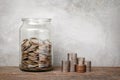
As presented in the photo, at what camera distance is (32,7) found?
1.33 meters

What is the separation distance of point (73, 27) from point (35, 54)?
0.31m

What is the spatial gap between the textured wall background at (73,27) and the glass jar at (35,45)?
0.11 metres

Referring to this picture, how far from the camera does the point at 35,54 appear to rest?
1.14 meters

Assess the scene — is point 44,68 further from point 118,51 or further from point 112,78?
point 118,51

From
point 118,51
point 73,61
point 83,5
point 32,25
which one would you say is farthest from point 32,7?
point 118,51

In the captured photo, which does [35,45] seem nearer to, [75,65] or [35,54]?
[35,54]

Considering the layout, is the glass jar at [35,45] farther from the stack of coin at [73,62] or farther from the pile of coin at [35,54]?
the stack of coin at [73,62]

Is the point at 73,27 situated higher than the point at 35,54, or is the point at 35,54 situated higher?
the point at 73,27

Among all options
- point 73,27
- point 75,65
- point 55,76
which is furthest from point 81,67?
point 73,27

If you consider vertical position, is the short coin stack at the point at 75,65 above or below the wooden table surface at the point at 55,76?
above

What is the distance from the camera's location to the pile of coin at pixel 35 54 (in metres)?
1.14

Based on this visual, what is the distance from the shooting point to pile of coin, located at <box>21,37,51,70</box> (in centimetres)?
114

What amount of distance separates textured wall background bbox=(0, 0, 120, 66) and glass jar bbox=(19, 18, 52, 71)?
0.11 metres

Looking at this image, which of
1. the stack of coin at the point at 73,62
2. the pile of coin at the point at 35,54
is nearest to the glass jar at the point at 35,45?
the pile of coin at the point at 35,54
